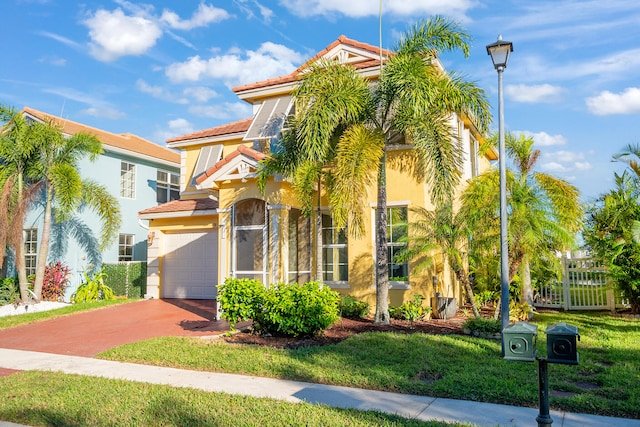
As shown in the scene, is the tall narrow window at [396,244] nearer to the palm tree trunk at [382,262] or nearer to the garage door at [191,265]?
the palm tree trunk at [382,262]

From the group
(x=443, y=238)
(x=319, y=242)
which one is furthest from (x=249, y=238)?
(x=443, y=238)

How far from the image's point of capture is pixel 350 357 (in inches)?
327

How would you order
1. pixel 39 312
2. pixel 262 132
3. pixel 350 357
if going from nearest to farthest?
pixel 350 357, pixel 262 132, pixel 39 312

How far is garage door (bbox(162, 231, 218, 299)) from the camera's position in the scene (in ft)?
59.5

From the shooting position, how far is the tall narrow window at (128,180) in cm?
2134

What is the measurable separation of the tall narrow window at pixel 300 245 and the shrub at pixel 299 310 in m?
3.58

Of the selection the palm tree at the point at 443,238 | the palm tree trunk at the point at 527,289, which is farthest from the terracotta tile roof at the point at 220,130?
the palm tree trunk at the point at 527,289

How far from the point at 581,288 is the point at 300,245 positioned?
8360 millimetres

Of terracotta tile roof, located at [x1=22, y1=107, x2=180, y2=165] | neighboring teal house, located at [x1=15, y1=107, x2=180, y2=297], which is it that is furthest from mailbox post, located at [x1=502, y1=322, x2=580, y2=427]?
terracotta tile roof, located at [x1=22, y1=107, x2=180, y2=165]

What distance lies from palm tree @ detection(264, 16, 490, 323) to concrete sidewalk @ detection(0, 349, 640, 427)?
431 cm

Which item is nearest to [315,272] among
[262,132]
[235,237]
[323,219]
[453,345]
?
[323,219]

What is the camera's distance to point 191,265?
18422 millimetres

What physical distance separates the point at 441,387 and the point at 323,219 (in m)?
8.26

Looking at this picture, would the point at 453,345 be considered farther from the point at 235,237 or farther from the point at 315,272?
the point at 235,237
